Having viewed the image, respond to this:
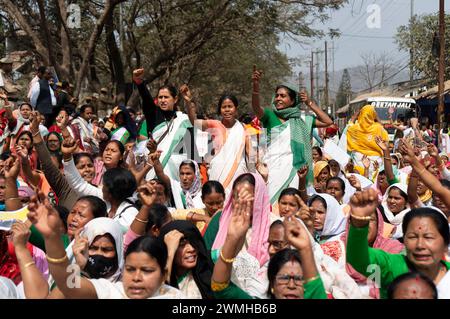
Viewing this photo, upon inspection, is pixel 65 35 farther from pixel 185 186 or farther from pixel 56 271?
pixel 56 271

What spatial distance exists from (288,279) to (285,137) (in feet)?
9.78

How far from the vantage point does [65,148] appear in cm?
482

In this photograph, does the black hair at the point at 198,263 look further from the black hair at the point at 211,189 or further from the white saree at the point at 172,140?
the white saree at the point at 172,140

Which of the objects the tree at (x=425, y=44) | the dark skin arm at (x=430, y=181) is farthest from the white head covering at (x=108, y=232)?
the tree at (x=425, y=44)

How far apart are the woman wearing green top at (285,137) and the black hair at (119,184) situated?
65.4 inches

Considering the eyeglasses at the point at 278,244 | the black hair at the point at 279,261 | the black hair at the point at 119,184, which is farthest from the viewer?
the black hair at the point at 119,184

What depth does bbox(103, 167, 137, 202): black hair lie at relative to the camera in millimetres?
4285

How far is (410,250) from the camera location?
117 inches

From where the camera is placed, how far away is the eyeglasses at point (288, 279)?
114 inches

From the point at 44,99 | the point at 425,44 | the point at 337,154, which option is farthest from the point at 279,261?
the point at 425,44

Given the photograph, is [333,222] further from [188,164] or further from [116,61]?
[116,61]

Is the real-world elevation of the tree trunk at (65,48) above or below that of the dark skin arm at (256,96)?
above

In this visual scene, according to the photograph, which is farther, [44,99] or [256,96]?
[44,99]

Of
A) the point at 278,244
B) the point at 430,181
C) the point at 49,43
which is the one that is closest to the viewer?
the point at 278,244
